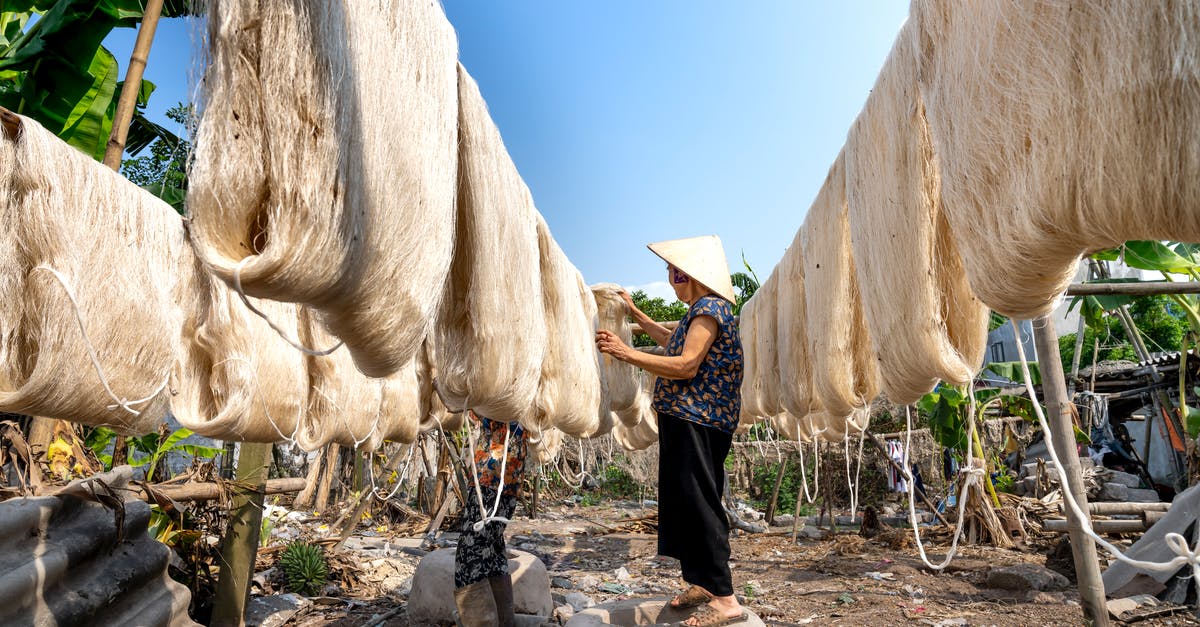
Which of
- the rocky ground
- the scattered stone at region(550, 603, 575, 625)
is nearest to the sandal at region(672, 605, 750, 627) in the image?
the scattered stone at region(550, 603, 575, 625)

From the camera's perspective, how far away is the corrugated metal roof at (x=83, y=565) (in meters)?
1.88

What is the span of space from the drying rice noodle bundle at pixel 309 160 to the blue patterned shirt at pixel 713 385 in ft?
5.74

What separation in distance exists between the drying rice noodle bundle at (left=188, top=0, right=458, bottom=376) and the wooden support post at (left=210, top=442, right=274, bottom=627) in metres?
2.94

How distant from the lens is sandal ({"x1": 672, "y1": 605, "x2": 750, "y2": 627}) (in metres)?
2.52

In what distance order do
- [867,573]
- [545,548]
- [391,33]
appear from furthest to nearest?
1. [545,548]
2. [867,573]
3. [391,33]

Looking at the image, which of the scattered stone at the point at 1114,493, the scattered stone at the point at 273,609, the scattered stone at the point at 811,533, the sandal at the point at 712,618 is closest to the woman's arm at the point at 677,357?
the sandal at the point at 712,618

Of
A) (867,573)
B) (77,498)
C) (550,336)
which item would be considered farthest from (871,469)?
(77,498)

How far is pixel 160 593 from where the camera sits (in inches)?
105

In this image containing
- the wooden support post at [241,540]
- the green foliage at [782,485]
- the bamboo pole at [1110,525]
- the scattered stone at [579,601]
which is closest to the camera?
the wooden support post at [241,540]

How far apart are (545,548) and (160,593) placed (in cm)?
576

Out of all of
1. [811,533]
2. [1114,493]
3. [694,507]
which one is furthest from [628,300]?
[1114,493]

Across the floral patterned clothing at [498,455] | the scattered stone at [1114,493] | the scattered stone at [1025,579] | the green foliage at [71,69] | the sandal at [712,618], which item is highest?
the green foliage at [71,69]

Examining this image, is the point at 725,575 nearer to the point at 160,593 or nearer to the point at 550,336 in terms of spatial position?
the point at 550,336

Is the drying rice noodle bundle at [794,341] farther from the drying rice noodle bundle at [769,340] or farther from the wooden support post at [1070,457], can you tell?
the wooden support post at [1070,457]
